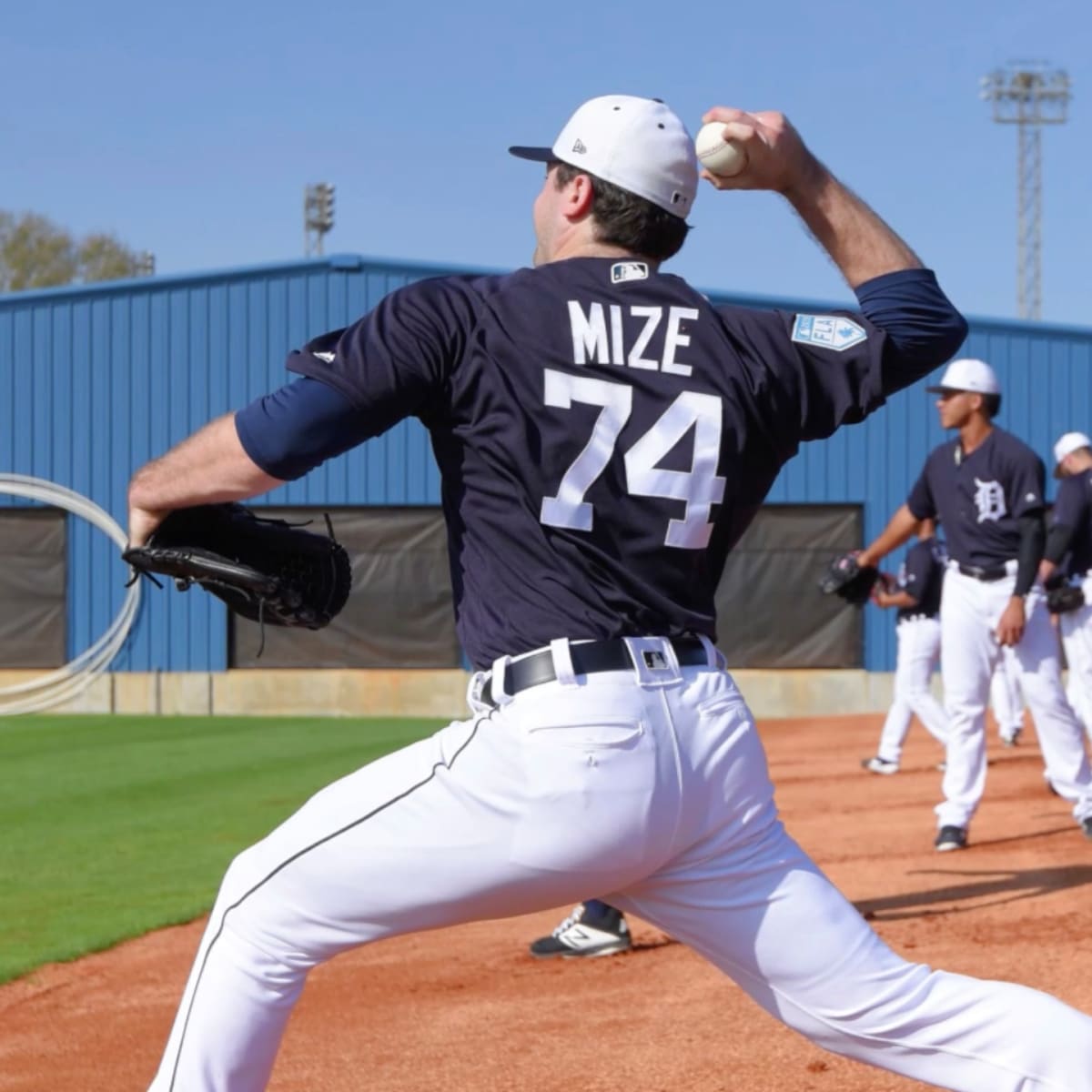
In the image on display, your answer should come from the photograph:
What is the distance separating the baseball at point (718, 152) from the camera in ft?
10.8

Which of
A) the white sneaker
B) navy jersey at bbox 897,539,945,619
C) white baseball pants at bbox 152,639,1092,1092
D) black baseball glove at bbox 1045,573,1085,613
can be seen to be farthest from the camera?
the white sneaker

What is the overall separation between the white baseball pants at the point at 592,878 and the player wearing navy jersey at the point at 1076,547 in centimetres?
810

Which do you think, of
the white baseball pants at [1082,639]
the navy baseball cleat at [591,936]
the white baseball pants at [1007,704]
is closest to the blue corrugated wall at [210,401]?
the white baseball pants at [1007,704]

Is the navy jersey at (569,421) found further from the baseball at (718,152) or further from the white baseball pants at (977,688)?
the white baseball pants at (977,688)

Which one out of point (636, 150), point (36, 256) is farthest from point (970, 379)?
point (36, 256)

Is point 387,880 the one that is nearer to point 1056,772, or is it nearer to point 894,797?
point 1056,772

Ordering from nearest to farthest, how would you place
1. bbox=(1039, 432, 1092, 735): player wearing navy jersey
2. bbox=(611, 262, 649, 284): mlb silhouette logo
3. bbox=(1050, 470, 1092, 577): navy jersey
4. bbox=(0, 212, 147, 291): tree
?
1. bbox=(611, 262, 649, 284): mlb silhouette logo
2. bbox=(1039, 432, 1092, 735): player wearing navy jersey
3. bbox=(1050, 470, 1092, 577): navy jersey
4. bbox=(0, 212, 147, 291): tree

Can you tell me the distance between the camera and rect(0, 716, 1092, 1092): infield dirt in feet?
16.6

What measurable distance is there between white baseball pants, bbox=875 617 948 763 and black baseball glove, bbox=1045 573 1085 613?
8.23ft

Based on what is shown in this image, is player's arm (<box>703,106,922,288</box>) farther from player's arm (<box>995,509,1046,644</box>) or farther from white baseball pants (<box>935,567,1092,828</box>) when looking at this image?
white baseball pants (<box>935,567,1092,828</box>)

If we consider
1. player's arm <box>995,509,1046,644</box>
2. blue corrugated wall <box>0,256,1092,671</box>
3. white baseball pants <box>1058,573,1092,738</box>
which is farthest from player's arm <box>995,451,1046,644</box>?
blue corrugated wall <box>0,256,1092,671</box>

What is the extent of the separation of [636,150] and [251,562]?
1.18 m

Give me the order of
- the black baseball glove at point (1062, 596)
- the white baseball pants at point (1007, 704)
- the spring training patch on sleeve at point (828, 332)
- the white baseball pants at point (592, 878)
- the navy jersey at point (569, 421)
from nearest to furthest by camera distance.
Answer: the white baseball pants at point (592, 878), the navy jersey at point (569, 421), the spring training patch on sleeve at point (828, 332), the black baseball glove at point (1062, 596), the white baseball pants at point (1007, 704)

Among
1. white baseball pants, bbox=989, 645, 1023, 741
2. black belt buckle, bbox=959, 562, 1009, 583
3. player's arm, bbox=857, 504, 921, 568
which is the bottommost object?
white baseball pants, bbox=989, 645, 1023, 741
